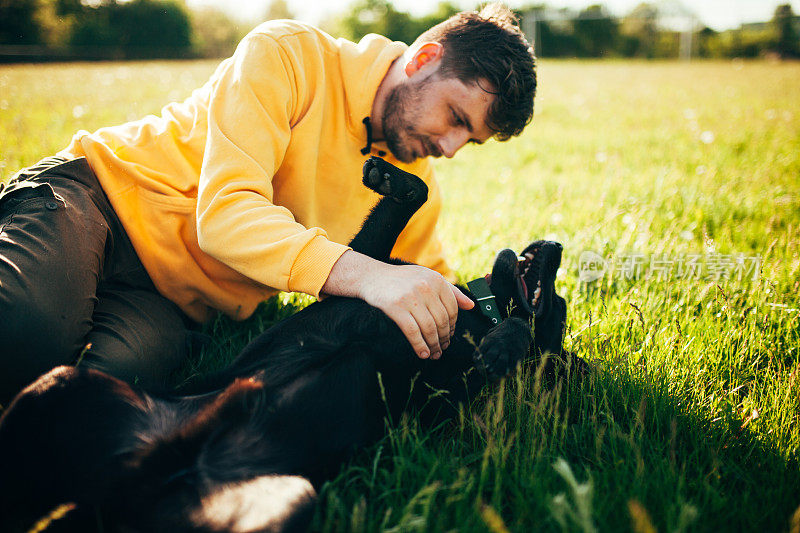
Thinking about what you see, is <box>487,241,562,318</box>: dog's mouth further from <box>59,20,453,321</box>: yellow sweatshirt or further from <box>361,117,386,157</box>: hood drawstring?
<box>361,117,386,157</box>: hood drawstring

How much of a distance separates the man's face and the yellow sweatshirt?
5.7 inches

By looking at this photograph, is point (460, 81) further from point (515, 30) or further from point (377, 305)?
point (377, 305)

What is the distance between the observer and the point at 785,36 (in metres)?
36.6

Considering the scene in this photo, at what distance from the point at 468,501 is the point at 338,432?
1.47ft

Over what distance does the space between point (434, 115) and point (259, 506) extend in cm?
174

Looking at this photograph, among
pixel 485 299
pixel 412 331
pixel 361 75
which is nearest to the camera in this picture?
pixel 412 331

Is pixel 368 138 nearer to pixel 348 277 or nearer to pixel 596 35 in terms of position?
pixel 348 277

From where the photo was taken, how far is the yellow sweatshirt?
1.74m

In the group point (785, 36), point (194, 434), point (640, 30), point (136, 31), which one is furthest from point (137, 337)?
point (640, 30)

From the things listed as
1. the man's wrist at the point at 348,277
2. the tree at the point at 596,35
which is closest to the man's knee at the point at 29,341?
the man's wrist at the point at 348,277

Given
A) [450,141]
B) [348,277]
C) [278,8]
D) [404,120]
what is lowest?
[348,277]

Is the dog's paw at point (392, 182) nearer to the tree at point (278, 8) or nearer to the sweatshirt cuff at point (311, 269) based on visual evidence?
the sweatshirt cuff at point (311, 269)

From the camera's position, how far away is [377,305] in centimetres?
166

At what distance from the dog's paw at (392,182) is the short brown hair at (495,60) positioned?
54cm
